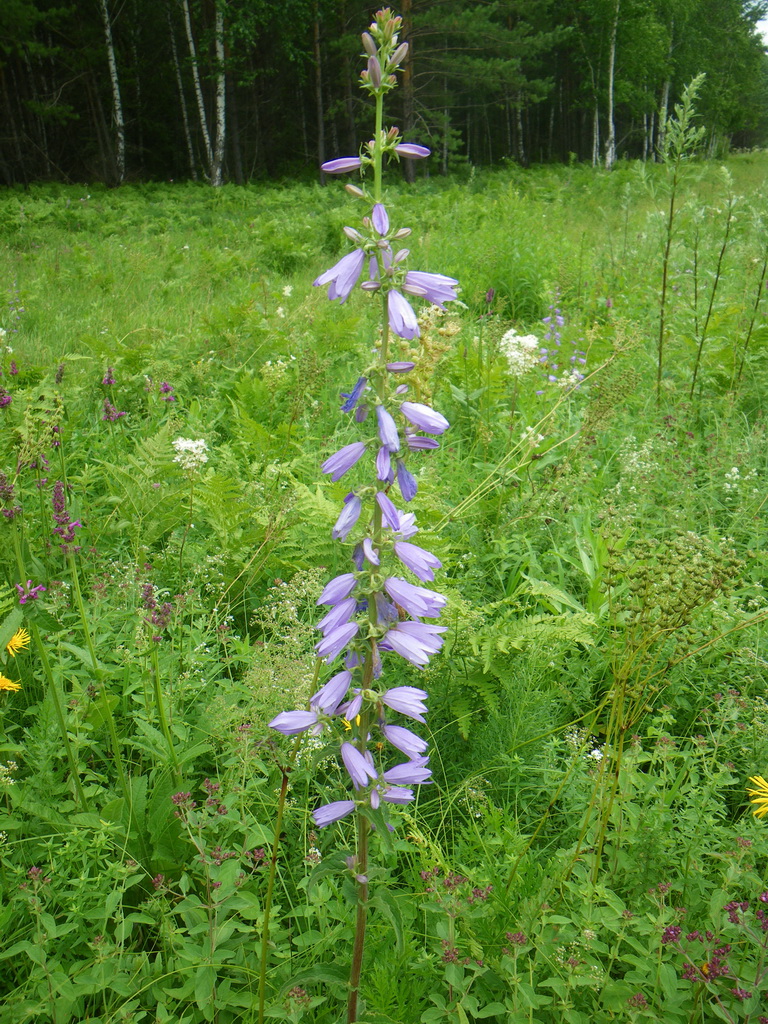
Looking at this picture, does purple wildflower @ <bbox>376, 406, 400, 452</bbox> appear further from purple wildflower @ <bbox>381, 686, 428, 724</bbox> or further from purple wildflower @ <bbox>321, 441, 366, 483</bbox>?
purple wildflower @ <bbox>381, 686, 428, 724</bbox>

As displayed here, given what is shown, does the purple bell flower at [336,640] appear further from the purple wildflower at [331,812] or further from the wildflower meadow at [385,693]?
the purple wildflower at [331,812]

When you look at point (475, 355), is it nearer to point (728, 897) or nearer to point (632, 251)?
point (728, 897)

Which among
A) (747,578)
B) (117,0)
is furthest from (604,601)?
(117,0)

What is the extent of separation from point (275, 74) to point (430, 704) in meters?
36.8

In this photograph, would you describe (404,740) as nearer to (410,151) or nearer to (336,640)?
(336,640)

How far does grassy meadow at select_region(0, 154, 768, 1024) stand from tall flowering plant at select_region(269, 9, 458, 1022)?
0.12 metres

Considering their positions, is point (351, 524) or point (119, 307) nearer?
point (351, 524)

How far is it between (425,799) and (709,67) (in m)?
52.4

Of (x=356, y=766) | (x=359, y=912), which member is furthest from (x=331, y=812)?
(x=359, y=912)

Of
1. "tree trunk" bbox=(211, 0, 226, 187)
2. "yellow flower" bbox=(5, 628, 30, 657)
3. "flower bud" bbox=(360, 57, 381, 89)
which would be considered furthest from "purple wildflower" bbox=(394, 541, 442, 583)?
"tree trunk" bbox=(211, 0, 226, 187)

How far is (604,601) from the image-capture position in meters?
2.67

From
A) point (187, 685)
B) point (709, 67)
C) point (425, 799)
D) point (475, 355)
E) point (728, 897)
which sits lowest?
point (425, 799)

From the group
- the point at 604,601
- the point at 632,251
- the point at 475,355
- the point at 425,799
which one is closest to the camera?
the point at 425,799

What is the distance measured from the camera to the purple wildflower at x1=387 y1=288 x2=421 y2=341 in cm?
110
